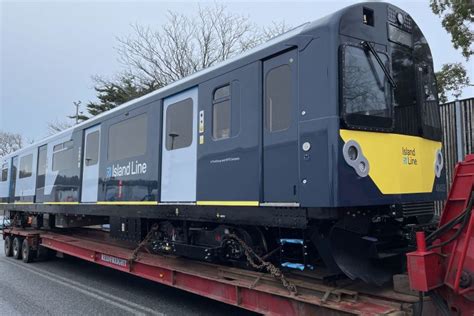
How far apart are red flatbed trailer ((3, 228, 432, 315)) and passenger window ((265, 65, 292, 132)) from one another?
5.73ft

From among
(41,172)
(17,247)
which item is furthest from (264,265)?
(17,247)

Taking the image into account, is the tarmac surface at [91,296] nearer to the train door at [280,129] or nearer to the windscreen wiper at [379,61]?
the train door at [280,129]

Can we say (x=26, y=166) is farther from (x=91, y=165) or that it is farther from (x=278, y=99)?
(x=278, y=99)

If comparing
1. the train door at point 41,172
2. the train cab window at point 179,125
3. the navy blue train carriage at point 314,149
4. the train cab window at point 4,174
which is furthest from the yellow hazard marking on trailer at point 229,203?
the train cab window at point 4,174

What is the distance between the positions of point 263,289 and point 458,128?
686 centimetres

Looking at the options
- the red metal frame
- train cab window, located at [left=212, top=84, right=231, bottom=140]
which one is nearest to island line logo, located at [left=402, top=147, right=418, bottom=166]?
the red metal frame

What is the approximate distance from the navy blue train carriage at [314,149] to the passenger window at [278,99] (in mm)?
13

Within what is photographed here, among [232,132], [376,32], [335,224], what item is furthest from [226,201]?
[376,32]

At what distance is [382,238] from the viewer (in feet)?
15.9

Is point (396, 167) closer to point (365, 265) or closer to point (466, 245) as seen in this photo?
point (365, 265)

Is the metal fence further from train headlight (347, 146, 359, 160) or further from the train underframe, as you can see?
train headlight (347, 146, 359, 160)

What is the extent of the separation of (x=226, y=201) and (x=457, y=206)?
103 inches

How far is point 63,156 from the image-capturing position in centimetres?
1147

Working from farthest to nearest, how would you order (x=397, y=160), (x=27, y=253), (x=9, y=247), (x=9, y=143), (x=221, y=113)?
(x=9, y=143) < (x=9, y=247) < (x=27, y=253) < (x=221, y=113) < (x=397, y=160)
